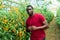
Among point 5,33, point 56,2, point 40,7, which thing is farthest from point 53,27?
point 5,33

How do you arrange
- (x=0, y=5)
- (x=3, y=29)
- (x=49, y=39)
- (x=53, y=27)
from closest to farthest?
(x=3, y=29) → (x=0, y=5) → (x=49, y=39) → (x=53, y=27)

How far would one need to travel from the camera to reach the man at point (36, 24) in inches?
210

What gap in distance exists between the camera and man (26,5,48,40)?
5.34 m

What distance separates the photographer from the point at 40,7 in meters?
11.4

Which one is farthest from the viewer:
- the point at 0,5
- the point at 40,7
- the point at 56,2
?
the point at 56,2

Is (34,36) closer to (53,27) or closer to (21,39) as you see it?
(21,39)

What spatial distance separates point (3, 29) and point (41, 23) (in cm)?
96

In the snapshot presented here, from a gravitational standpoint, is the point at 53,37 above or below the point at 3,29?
below

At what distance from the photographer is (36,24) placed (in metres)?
5.46

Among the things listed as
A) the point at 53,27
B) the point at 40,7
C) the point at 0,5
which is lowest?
the point at 53,27

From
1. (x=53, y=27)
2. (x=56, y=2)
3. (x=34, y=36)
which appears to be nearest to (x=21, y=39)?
(x=34, y=36)

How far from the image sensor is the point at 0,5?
18.6 feet

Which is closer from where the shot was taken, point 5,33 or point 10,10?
point 5,33

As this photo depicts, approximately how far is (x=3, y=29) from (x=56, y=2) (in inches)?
546
